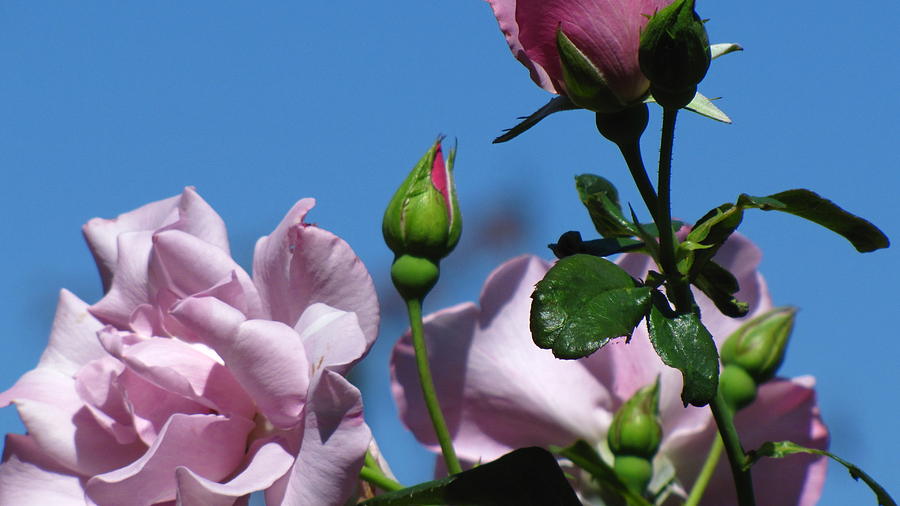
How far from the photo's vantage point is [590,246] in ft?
2.27

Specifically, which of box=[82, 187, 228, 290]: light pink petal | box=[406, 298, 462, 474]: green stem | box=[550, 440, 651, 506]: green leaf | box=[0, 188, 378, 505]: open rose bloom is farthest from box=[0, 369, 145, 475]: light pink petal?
box=[550, 440, 651, 506]: green leaf

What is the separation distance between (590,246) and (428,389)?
200 millimetres

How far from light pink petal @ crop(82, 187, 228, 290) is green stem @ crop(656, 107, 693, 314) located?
1.35ft

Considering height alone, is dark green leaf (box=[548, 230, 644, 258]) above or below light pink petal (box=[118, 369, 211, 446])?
above

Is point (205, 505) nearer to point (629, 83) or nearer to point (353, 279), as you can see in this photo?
point (353, 279)

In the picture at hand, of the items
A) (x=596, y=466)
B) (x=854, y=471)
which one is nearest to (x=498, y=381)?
(x=596, y=466)

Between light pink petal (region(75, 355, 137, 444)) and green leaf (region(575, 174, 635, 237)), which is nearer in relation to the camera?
green leaf (region(575, 174, 635, 237))

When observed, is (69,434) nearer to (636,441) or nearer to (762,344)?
(636,441)

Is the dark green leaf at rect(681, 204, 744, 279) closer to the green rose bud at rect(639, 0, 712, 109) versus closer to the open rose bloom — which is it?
the green rose bud at rect(639, 0, 712, 109)

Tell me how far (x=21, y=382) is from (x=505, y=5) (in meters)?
0.52

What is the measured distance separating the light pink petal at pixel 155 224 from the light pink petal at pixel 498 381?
21 centimetres

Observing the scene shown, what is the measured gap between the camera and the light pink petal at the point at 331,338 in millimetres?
732

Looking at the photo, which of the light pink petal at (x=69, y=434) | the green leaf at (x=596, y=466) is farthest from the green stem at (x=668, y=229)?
the light pink petal at (x=69, y=434)

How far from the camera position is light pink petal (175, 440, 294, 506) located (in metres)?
0.74
